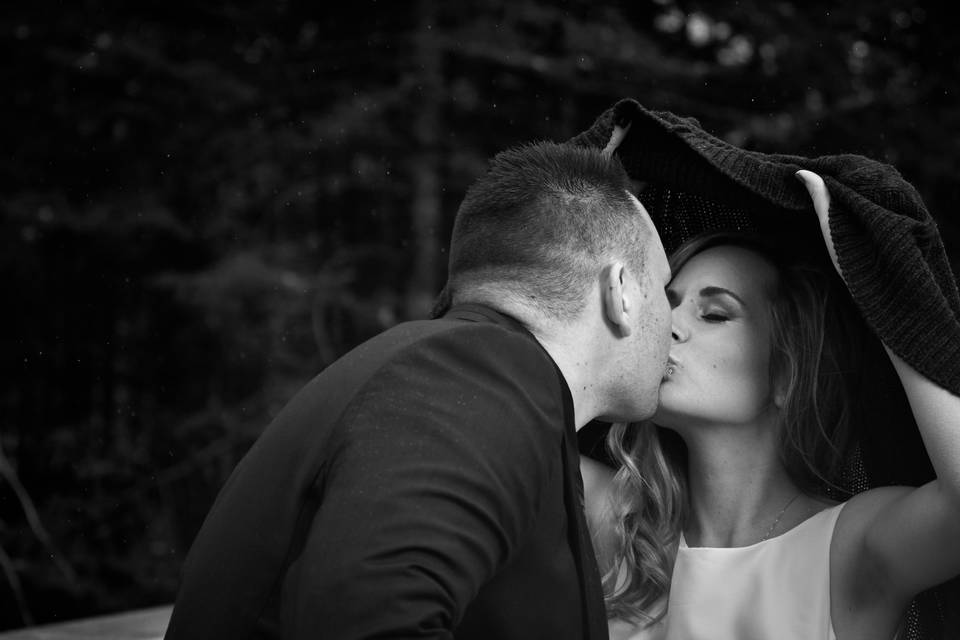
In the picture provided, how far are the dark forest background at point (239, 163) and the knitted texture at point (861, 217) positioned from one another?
4.49 meters

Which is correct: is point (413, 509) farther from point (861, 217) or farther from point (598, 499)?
point (598, 499)

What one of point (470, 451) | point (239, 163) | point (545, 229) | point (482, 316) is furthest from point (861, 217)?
point (239, 163)

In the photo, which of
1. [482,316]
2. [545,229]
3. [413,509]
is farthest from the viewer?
[545,229]

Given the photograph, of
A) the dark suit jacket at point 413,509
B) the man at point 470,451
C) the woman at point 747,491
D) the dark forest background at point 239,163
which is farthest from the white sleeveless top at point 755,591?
the dark forest background at point 239,163

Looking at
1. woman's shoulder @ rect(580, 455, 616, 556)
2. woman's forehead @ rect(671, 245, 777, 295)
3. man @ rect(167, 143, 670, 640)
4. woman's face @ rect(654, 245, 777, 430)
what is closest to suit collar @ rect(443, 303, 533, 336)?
man @ rect(167, 143, 670, 640)

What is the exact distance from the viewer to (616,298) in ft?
6.73

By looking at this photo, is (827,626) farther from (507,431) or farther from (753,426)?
(507,431)

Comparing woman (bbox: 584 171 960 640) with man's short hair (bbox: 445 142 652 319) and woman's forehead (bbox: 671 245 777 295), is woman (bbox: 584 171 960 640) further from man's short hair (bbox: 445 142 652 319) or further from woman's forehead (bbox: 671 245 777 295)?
man's short hair (bbox: 445 142 652 319)

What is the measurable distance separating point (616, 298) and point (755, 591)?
3.27ft

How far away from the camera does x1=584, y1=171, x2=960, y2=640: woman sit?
96.3 inches

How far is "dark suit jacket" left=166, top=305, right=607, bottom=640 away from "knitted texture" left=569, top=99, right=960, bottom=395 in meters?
0.76

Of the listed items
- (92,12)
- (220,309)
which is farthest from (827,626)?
(92,12)

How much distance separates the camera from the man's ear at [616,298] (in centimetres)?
205

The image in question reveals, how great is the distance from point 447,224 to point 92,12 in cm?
287
